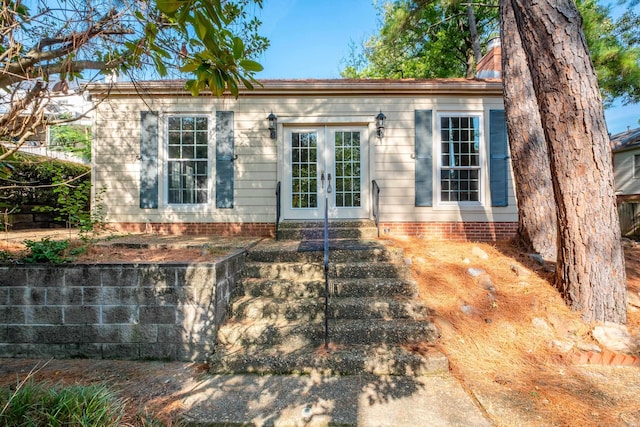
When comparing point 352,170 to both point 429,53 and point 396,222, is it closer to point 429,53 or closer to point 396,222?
point 396,222

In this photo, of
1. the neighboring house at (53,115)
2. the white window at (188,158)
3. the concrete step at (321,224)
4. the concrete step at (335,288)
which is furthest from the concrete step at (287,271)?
the white window at (188,158)

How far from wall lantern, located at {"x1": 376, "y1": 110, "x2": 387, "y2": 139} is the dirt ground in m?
2.99

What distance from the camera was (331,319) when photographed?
128 inches

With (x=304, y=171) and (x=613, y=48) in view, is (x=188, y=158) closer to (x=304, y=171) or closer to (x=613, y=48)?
(x=304, y=171)

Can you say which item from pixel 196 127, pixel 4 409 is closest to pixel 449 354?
pixel 4 409

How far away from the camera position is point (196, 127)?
623cm

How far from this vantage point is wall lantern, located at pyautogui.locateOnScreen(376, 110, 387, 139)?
601 centimetres

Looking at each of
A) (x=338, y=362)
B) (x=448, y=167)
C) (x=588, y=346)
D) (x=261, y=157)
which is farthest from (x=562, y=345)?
(x=261, y=157)

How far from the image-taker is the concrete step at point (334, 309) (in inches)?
128

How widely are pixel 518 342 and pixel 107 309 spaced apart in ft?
13.5

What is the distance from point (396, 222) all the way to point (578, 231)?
3.20m

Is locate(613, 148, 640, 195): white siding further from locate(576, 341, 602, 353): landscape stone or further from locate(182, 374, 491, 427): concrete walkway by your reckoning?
locate(182, 374, 491, 427): concrete walkway

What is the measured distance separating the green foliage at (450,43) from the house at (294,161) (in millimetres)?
4341

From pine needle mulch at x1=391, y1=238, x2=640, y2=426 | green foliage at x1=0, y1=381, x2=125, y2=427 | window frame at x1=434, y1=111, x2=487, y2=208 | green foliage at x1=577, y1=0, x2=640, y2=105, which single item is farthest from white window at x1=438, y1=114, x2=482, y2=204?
green foliage at x1=577, y1=0, x2=640, y2=105
